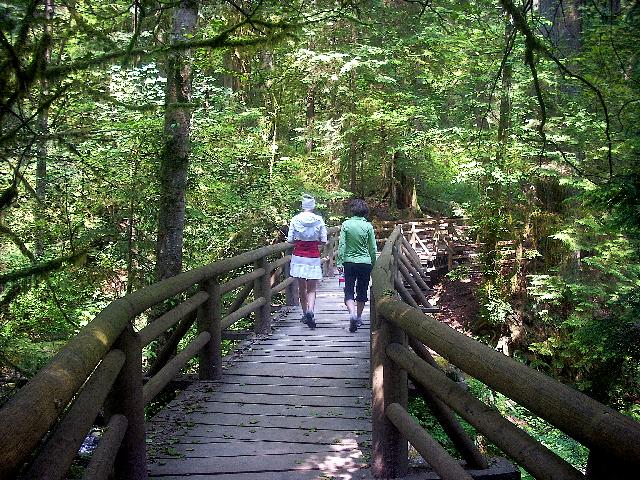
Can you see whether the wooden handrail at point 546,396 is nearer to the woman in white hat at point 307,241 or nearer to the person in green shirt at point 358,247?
the person in green shirt at point 358,247

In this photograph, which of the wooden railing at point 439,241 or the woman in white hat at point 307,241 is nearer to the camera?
the woman in white hat at point 307,241

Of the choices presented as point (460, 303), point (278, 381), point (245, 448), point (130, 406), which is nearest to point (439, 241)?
point (460, 303)

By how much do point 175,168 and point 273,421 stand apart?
11.7 feet

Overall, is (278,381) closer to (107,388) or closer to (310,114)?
(107,388)

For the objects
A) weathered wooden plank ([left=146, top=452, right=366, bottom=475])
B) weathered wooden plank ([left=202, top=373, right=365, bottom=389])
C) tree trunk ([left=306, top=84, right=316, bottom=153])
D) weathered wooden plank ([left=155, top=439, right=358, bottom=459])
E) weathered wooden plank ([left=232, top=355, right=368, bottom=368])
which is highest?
tree trunk ([left=306, top=84, right=316, bottom=153])

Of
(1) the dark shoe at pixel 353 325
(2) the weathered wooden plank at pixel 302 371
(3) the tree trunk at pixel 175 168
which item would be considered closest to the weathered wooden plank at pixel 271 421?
(2) the weathered wooden plank at pixel 302 371

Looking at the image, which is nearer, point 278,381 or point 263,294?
point 278,381

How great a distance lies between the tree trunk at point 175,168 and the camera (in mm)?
6648

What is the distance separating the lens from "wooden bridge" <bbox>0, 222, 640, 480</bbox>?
5.06 feet

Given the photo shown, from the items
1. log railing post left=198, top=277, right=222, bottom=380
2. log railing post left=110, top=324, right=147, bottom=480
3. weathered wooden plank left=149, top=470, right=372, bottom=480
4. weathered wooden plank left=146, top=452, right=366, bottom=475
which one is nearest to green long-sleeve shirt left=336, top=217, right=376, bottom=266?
log railing post left=198, top=277, right=222, bottom=380

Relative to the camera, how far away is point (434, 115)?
2200cm

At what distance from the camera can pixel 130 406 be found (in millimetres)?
3131

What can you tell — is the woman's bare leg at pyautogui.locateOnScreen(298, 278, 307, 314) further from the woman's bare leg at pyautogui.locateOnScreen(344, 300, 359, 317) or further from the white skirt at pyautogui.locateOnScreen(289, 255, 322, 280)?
the woman's bare leg at pyautogui.locateOnScreen(344, 300, 359, 317)

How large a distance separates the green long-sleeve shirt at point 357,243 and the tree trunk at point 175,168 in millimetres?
2202
